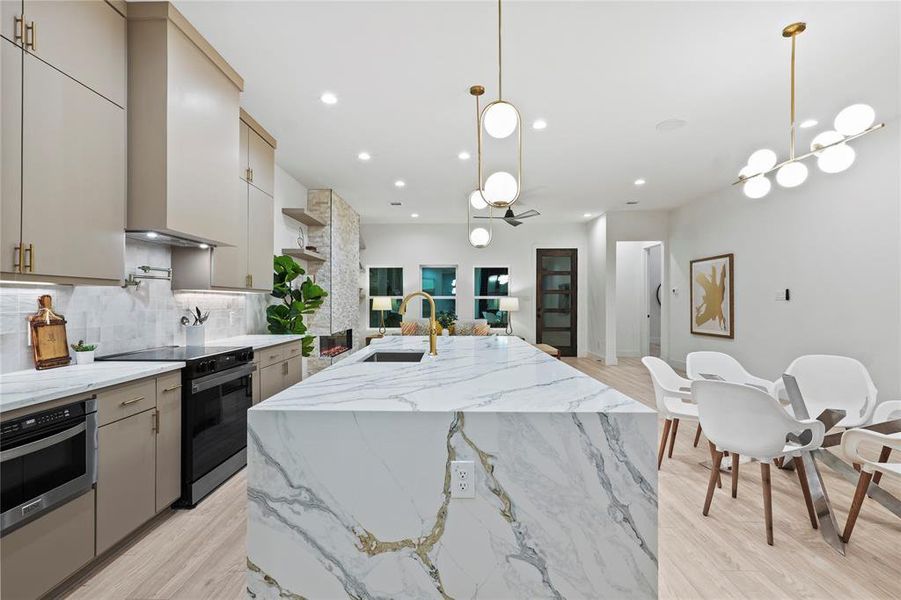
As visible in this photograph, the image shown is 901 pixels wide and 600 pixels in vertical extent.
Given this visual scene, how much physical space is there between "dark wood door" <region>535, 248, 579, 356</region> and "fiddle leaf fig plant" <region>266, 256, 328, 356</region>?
217 inches

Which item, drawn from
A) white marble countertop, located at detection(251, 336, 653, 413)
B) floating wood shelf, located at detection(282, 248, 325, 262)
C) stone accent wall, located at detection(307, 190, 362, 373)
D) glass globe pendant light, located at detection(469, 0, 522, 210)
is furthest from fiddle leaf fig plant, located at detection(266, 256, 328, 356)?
glass globe pendant light, located at detection(469, 0, 522, 210)

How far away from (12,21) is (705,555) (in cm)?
389

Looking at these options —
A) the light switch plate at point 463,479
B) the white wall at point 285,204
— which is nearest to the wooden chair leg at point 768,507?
the light switch plate at point 463,479

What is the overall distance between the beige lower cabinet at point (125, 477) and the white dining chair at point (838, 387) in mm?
3956

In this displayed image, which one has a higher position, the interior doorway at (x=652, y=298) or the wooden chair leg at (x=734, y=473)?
the interior doorway at (x=652, y=298)

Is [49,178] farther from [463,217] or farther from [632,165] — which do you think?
[463,217]

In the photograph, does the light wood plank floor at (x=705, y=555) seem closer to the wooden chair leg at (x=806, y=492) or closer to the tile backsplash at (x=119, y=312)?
the wooden chair leg at (x=806, y=492)

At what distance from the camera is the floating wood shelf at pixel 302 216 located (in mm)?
5160

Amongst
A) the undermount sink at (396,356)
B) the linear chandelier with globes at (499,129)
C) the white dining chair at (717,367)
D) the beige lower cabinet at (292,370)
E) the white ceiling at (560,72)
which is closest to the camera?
the linear chandelier with globes at (499,129)

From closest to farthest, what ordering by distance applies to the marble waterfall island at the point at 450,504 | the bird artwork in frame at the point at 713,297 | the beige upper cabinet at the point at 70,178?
the marble waterfall island at the point at 450,504
the beige upper cabinet at the point at 70,178
the bird artwork in frame at the point at 713,297

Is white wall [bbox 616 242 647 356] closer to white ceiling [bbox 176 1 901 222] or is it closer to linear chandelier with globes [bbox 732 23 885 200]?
white ceiling [bbox 176 1 901 222]

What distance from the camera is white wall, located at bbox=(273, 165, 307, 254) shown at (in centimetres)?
502

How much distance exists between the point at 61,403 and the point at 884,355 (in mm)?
6008

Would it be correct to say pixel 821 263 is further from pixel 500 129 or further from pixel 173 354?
pixel 173 354
